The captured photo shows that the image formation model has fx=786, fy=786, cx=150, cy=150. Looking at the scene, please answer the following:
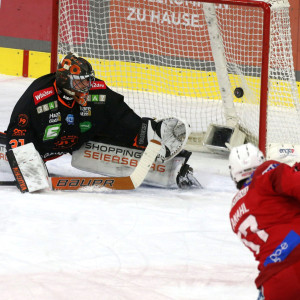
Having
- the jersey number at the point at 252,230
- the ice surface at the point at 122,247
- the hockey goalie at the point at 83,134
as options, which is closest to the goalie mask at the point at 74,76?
the hockey goalie at the point at 83,134

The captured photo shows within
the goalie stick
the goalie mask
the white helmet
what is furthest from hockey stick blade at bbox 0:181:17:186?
the white helmet

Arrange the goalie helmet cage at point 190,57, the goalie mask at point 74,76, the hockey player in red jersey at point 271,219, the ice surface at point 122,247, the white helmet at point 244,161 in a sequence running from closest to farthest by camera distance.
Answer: the hockey player in red jersey at point 271,219 < the white helmet at point 244,161 < the ice surface at point 122,247 < the goalie mask at point 74,76 < the goalie helmet cage at point 190,57

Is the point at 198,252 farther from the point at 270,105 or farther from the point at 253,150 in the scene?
the point at 270,105

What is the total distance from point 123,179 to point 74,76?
660 millimetres

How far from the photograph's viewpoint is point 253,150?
266cm

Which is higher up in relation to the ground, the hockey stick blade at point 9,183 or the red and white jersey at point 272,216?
the red and white jersey at point 272,216

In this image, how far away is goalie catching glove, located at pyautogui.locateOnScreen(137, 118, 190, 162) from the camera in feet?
15.1

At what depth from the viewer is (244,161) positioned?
262cm

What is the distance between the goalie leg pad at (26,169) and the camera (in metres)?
4.32

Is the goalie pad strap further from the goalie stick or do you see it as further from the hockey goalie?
the goalie stick

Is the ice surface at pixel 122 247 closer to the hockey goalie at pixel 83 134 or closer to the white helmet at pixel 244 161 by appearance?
the hockey goalie at pixel 83 134

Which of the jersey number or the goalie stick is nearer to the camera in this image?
the jersey number

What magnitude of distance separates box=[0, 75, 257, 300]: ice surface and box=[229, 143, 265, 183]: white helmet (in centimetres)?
73

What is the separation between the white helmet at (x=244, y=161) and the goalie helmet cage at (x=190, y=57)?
2.66 metres
